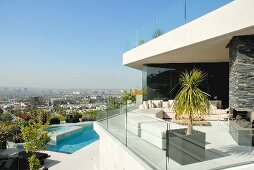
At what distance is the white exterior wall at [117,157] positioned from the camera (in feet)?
20.0

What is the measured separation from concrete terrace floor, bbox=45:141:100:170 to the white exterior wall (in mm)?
2432

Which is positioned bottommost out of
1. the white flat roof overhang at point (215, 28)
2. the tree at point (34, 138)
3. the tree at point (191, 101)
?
the tree at point (34, 138)

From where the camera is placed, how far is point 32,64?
7388 centimetres

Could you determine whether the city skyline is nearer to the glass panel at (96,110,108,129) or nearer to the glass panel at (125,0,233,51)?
the glass panel at (125,0,233,51)

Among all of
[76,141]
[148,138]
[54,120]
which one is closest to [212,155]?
[148,138]

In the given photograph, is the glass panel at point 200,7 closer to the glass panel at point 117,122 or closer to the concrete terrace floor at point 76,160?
the glass panel at point 117,122

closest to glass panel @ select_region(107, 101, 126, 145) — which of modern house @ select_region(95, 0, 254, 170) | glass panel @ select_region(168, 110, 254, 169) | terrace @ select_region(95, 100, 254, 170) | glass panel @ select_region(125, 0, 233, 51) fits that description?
modern house @ select_region(95, 0, 254, 170)

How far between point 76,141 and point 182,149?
14.7m

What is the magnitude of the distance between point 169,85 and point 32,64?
64160 mm

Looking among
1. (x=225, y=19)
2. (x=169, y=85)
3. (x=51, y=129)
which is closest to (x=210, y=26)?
(x=225, y=19)

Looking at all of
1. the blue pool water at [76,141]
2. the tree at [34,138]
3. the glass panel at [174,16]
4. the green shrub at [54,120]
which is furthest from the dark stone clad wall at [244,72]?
the green shrub at [54,120]

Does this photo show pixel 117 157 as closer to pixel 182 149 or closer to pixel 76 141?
pixel 182 149

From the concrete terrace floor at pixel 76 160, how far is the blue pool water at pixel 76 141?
1244mm

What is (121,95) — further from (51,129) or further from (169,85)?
(51,129)
